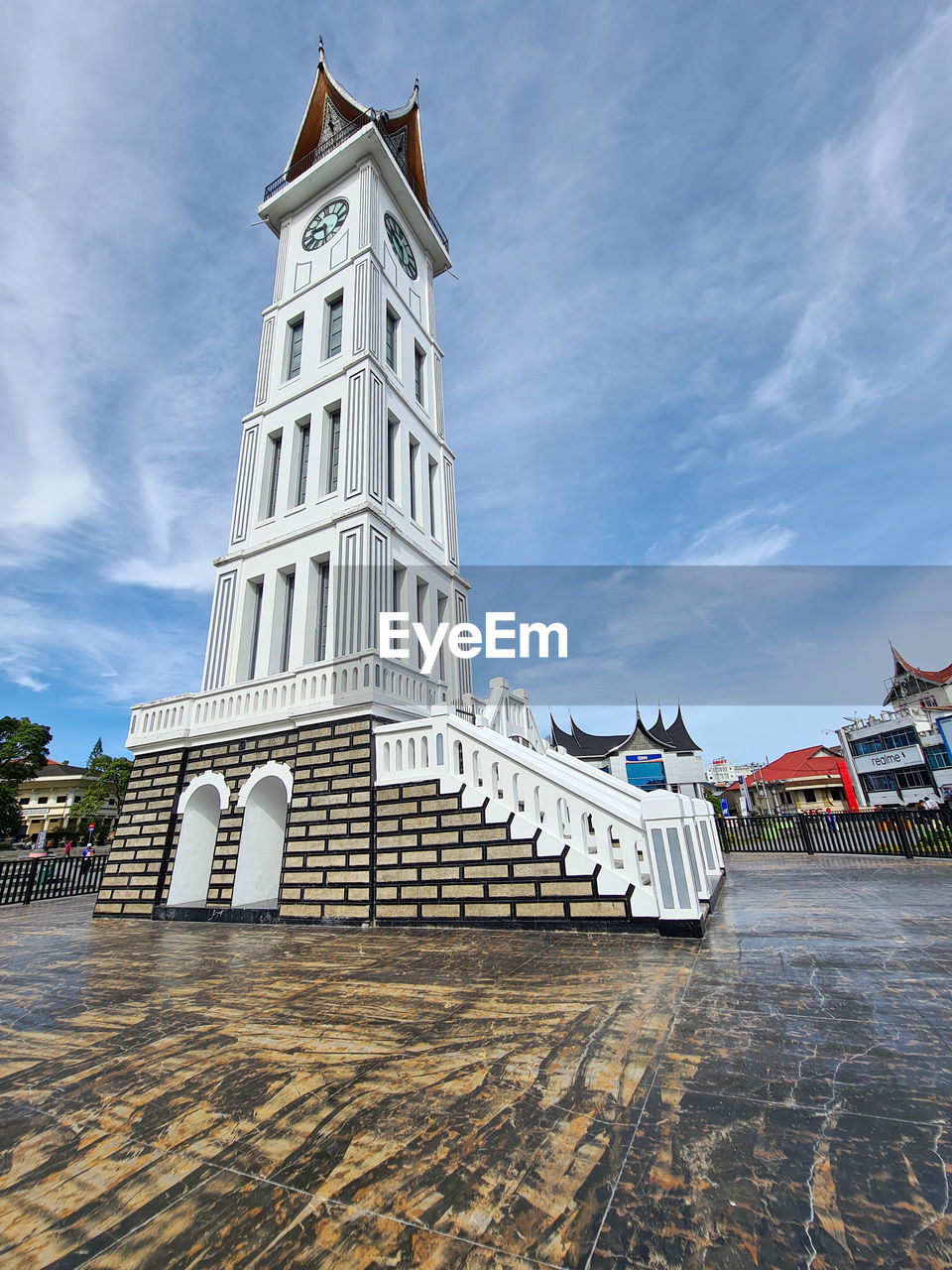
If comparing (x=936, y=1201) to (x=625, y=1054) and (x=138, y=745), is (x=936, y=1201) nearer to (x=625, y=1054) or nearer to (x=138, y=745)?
(x=625, y=1054)

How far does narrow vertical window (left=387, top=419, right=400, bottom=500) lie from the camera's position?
42.5 feet

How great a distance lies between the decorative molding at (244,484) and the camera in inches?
515

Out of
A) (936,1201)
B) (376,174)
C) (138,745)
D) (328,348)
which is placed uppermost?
(376,174)

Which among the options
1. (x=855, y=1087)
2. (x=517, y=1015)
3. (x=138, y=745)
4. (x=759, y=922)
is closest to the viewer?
(x=855, y=1087)

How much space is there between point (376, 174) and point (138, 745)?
1789 centimetres

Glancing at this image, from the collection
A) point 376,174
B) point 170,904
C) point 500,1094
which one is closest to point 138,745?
point 170,904

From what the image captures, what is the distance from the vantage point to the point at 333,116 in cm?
1973

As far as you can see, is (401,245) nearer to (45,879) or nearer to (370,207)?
(370,207)

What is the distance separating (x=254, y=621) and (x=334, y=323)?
8897 mm

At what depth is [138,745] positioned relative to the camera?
10.7 meters

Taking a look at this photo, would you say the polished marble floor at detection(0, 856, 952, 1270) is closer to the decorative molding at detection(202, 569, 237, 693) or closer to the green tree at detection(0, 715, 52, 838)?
the decorative molding at detection(202, 569, 237, 693)

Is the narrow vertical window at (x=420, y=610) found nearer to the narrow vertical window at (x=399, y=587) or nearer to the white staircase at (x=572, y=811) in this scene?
the narrow vertical window at (x=399, y=587)

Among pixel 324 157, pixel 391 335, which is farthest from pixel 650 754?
pixel 324 157

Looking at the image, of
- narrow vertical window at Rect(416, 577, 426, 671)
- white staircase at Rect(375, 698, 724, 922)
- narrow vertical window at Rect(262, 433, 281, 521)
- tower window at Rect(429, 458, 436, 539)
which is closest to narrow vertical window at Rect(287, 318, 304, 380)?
narrow vertical window at Rect(262, 433, 281, 521)
